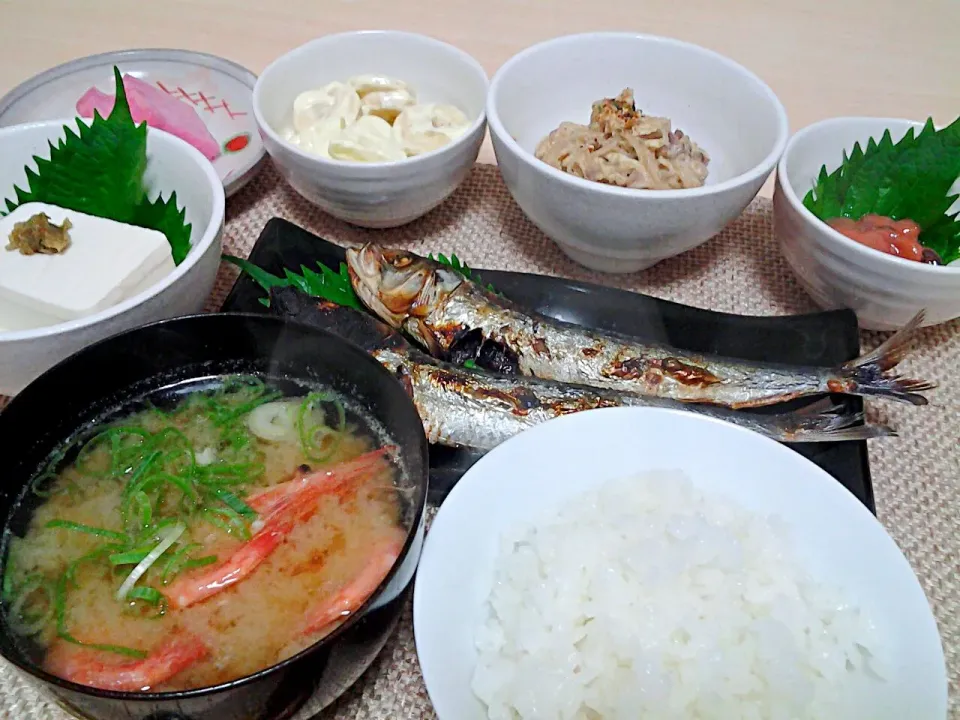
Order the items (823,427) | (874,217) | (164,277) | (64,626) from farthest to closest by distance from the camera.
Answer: (874,217) → (164,277) → (823,427) → (64,626)

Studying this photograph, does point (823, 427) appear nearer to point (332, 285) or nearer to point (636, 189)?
point (636, 189)

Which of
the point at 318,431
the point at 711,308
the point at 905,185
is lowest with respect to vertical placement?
the point at 711,308

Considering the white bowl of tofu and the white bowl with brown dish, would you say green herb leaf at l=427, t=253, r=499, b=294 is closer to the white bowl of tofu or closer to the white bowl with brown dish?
the white bowl with brown dish

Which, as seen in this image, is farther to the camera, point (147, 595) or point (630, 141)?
point (630, 141)

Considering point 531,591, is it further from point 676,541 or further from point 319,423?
point 319,423

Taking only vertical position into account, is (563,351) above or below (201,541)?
below

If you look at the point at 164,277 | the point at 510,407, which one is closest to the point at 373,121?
the point at 164,277
